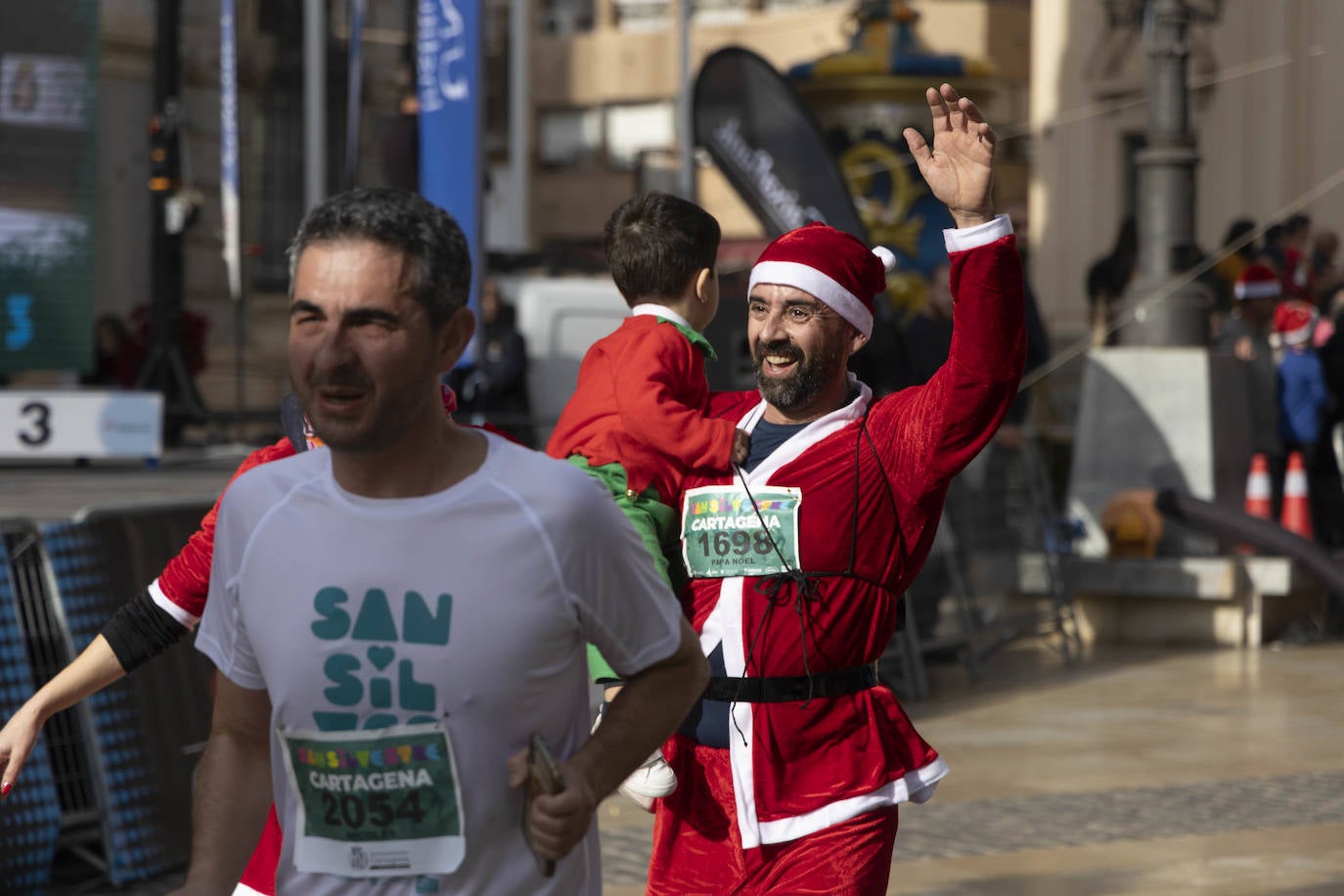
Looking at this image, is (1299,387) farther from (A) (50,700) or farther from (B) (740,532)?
(A) (50,700)

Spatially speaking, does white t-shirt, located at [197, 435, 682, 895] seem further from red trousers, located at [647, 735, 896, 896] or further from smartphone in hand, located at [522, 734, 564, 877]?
red trousers, located at [647, 735, 896, 896]

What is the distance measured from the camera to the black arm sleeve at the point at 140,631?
3.77 meters

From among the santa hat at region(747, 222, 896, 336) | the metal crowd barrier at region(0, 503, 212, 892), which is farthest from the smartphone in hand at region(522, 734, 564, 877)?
the metal crowd barrier at region(0, 503, 212, 892)

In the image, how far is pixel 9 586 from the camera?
6.88m

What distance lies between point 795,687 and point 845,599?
0.19 metres

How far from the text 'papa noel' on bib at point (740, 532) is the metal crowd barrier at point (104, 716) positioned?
10.6 ft

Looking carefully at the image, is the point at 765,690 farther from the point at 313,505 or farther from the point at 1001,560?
the point at 1001,560

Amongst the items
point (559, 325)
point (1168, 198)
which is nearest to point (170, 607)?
point (1168, 198)

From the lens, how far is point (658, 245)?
4.45m

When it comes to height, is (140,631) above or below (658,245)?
below

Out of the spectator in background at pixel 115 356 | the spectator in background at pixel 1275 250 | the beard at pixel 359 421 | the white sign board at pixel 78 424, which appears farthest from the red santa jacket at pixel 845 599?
the spectator in background at pixel 115 356

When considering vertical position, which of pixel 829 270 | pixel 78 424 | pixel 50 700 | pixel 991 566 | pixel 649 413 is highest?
pixel 829 270

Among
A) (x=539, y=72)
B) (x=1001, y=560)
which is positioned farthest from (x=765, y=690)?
(x=539, y=72)

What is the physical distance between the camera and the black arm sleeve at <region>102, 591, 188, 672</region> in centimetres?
377
